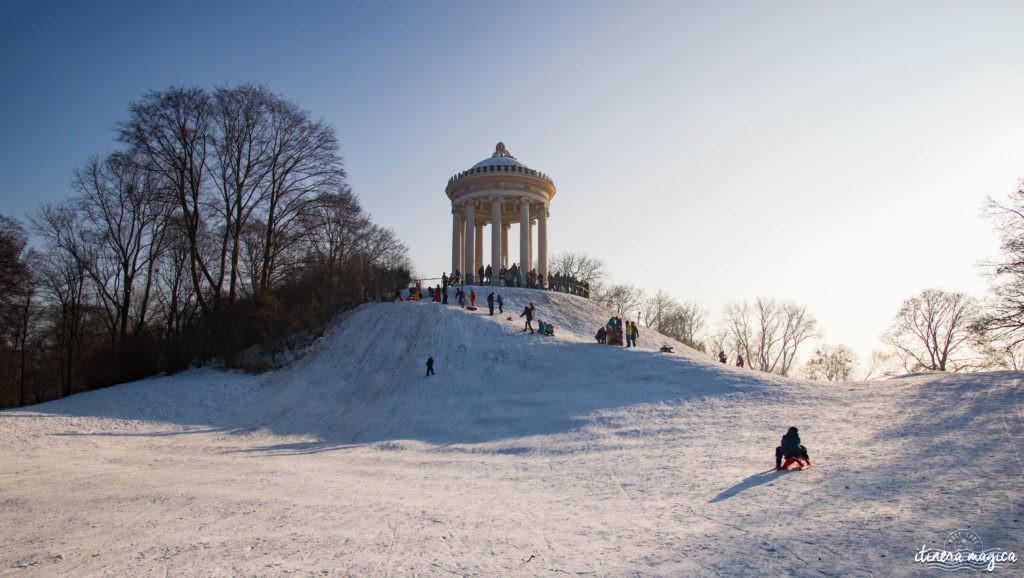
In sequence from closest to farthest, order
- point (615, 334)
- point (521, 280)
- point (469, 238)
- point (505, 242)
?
point (615, 334) < point (521, 280) < point (469, 238) < point (505, 242)

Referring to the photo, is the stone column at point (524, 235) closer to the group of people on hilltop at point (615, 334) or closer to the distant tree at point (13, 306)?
the group of people on hilltop at point (615, 334)

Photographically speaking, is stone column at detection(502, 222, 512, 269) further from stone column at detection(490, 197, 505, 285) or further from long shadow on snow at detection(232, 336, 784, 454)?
long shadow on snow at detection(232, 336, 784, 454)

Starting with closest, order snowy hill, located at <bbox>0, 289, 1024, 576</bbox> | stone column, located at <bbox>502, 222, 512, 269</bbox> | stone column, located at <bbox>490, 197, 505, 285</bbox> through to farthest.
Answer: snowy hill, located at <bbox>0, 289, 1024, 576</bbox> < stone column, located at <bbox>490, 197, 505, 285</bbox> < stone column, located at <bbox>502, 222, 512, 269</bbox>

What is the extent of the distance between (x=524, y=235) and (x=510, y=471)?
26567 millimetres

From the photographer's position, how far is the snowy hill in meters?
5.72

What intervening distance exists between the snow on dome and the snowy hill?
18219mm

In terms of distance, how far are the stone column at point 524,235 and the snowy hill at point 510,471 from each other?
15.3 m

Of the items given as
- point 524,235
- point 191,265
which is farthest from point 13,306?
point 524,235

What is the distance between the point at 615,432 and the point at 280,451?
29.4 ft

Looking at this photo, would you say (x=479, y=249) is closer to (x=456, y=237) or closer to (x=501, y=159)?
(x=456, y=237)

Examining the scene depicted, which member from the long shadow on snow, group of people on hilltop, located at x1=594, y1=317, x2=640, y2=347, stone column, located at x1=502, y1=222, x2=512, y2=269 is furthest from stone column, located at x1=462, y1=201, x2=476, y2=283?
the long shadow on snow

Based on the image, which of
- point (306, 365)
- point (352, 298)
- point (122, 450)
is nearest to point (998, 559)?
point (122, 450)

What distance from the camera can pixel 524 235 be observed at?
36.3m

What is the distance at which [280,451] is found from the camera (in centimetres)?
1374
